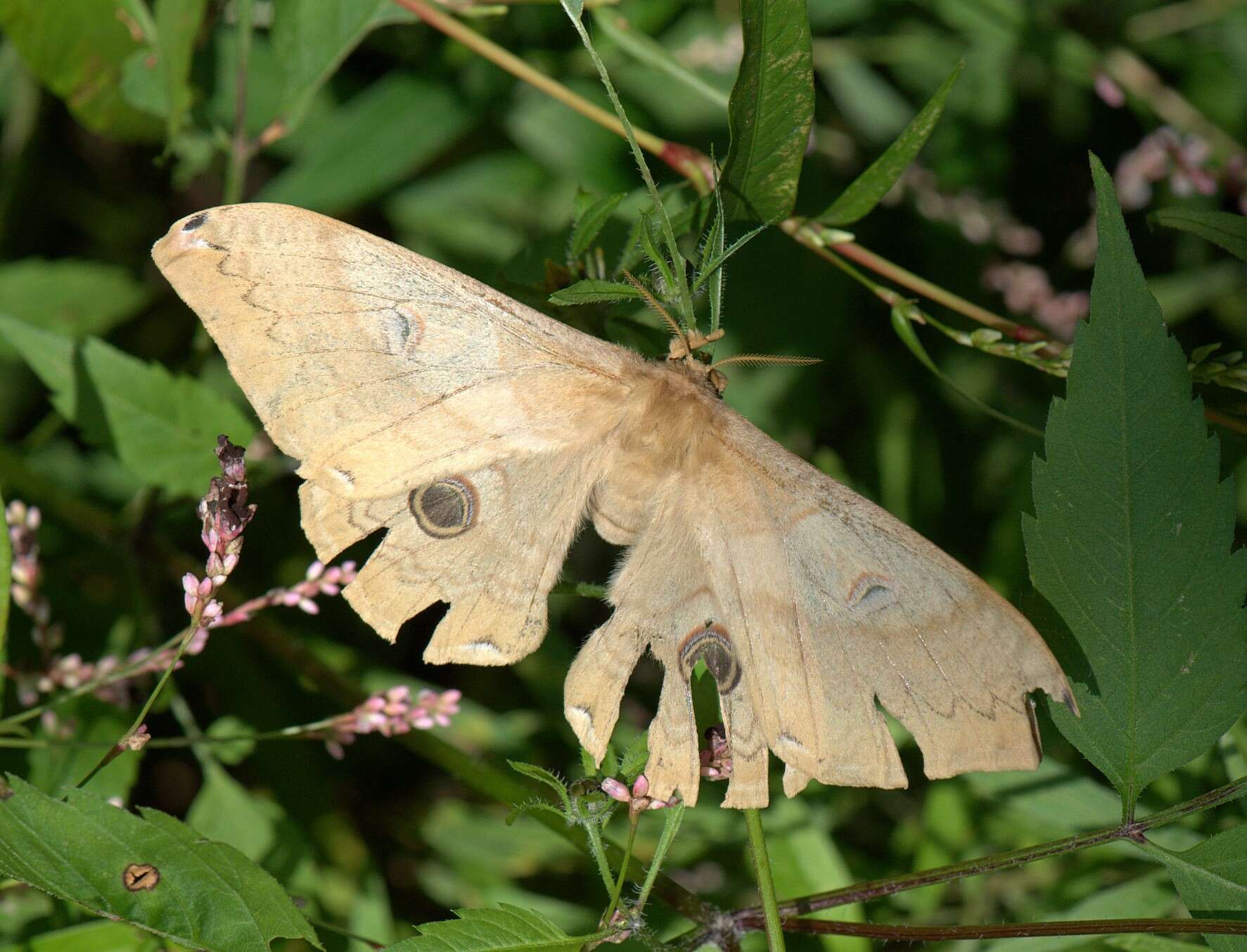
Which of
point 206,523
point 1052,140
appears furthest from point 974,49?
point 206,523

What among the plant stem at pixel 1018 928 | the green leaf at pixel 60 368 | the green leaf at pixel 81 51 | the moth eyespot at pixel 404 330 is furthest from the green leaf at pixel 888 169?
the green leaf at pixel 81 51

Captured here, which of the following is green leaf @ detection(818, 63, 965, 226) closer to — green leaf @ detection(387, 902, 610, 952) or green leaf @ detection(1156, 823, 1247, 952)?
green leaf @ detection(1156, 823, 1247, 952)

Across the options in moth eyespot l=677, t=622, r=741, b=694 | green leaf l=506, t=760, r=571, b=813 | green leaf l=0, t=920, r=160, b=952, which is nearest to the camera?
green leaf l=506, t=760, r=571, b=813

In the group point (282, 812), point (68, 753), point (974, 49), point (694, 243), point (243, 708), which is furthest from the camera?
point (974, 49)

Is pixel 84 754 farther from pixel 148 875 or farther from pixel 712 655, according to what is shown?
pixel 712 655

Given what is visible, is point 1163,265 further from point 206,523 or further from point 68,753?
point 68,753

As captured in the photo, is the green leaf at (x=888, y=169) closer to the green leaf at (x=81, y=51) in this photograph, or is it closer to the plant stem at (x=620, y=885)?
the plant stem at (x=620, y=885)

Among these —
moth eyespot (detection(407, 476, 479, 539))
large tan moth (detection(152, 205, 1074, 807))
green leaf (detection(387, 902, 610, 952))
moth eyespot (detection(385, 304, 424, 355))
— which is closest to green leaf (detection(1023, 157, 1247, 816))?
large tan moth (detection(152, 205, 1074, 807))
